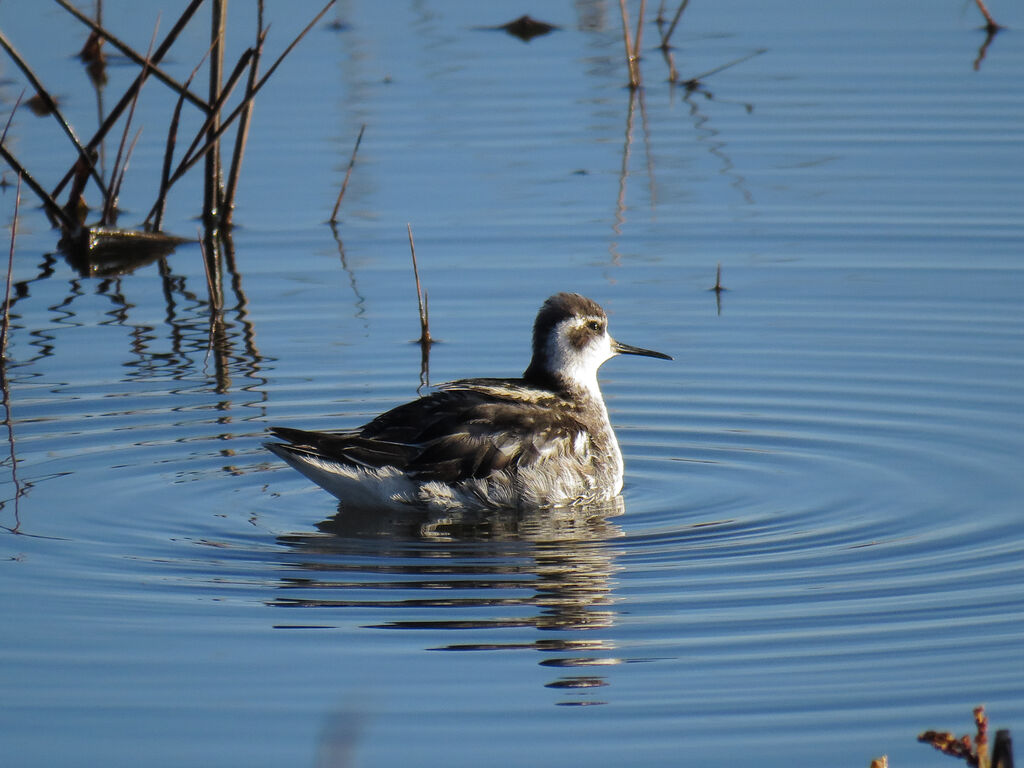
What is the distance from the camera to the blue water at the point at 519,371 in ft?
21.1

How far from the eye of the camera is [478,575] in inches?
310

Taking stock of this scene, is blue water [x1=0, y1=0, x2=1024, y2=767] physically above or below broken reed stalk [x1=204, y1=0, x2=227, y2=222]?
below

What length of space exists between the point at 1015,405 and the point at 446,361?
341 centimetres

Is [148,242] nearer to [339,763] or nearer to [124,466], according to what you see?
[124,466]

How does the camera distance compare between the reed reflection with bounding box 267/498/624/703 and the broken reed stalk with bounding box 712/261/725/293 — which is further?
the broken reed stalk with bounding box 712/261/725/293

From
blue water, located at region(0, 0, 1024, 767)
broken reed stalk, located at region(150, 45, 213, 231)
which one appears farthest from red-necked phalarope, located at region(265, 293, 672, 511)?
broken reed stalk, located at region(150, 45, 213, 231)

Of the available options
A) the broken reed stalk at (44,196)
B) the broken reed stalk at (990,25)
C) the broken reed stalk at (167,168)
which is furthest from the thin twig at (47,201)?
the broken reed stalk at (990,25)

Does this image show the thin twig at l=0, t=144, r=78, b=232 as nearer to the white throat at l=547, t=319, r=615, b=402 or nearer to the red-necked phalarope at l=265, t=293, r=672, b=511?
the red-necked phalarope at l=265, t=293, r=672, b=511

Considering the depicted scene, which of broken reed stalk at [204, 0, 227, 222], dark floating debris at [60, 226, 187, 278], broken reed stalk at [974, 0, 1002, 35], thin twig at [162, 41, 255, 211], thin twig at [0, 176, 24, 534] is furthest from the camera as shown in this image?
broken reed stalk at [974, 0, 1002, 35]

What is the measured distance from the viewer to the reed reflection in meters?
7.09

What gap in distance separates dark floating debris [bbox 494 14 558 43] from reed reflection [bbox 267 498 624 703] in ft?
32.2

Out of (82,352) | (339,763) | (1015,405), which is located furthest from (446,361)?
(339,763)

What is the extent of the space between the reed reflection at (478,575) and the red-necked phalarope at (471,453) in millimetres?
118

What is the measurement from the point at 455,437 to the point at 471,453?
0.39ft
